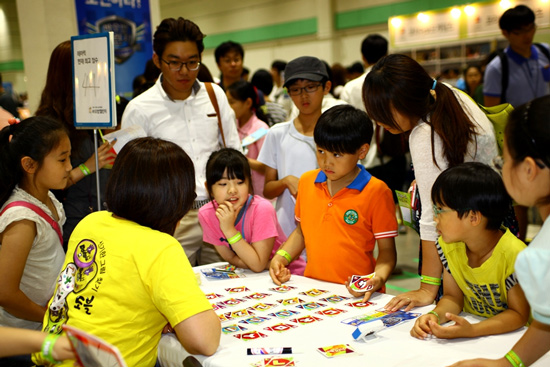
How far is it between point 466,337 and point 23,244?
1648 millimetres

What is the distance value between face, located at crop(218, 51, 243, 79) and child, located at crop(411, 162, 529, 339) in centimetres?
355

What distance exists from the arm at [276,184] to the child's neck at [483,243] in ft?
4.17

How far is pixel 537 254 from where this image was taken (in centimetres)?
111

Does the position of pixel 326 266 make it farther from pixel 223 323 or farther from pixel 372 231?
pixel 223 323

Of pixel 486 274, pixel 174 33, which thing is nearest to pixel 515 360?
pixel 486 274

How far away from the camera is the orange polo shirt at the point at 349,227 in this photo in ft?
7.29

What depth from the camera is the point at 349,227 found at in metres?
2.25

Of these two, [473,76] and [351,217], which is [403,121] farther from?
[473,76]

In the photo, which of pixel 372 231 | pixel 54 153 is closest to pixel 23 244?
pixel 54 153

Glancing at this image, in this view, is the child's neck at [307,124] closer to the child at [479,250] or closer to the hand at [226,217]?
the hand at [226,217]

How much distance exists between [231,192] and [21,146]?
947 mm

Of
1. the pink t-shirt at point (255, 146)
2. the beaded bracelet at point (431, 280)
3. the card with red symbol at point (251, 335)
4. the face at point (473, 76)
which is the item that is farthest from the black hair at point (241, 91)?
the face at point (473, 76)

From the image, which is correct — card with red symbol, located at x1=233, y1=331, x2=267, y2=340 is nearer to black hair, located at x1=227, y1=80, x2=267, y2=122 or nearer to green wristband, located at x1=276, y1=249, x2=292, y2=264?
green wristband, located at x1=276, y1=249, x2=292, y2=264

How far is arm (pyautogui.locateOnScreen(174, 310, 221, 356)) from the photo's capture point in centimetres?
146
